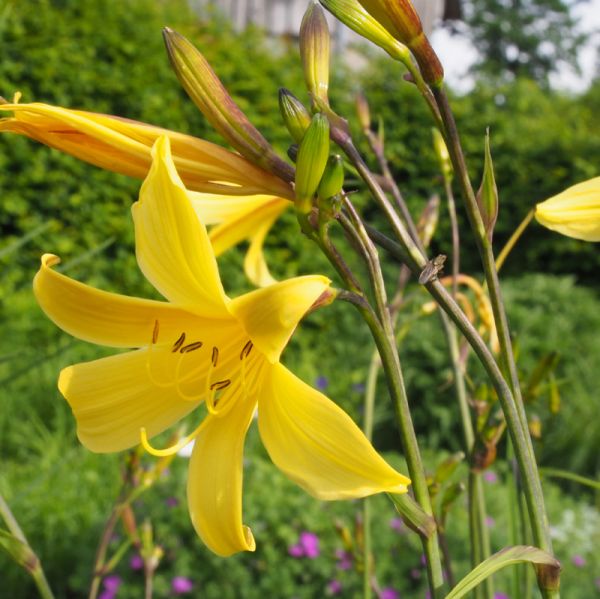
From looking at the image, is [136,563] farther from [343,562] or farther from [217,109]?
[217,109]

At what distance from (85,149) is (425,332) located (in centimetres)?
334

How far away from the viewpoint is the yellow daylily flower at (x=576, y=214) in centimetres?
53

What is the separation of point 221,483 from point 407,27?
0.35 m

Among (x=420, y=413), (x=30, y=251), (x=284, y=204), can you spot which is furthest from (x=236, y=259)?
(x=284, y=204)

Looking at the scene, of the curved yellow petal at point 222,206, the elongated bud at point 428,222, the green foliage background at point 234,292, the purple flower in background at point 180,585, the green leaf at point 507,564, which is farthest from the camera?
the green foliage background at point 234,292

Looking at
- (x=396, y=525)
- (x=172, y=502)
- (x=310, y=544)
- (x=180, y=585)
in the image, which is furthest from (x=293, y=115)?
(x=396, y=525)

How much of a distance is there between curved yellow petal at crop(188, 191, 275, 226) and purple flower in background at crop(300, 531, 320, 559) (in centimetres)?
145

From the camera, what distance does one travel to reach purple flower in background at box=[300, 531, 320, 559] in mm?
1968

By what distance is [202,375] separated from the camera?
0.66 meters

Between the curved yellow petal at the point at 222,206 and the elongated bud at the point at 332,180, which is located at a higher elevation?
the elongated bud at the point at 332,180

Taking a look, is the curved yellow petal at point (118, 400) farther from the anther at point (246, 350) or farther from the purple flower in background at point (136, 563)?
the purple flower in background at point (136, 563)

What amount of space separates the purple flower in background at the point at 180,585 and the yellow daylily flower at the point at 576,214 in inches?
60.6

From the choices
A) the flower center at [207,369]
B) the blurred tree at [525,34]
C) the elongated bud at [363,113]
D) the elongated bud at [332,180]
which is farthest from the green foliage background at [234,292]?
the blurred tree at [525,34]

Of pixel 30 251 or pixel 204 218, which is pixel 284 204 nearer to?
pixel 204 218
